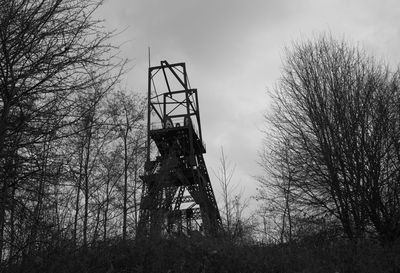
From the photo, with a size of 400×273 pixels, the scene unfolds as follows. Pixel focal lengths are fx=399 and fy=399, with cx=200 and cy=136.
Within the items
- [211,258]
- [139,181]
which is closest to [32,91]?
[211,258]

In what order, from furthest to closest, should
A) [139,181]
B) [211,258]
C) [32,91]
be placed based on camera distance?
[139,181] → [211,258] → [32,91]

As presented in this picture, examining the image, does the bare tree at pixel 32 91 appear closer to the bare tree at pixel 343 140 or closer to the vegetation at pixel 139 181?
the vegetation at pixel 139 181

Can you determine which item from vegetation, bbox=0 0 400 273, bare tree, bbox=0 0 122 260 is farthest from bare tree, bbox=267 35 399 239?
bare tree, bbox=0 0 122 260

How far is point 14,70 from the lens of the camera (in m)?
4.30

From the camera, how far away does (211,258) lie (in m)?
7.62

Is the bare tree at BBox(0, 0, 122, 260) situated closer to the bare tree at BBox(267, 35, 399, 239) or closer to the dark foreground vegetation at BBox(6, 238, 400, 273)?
the dark foreground vegetation at BBox(6, 238, 400, 273)

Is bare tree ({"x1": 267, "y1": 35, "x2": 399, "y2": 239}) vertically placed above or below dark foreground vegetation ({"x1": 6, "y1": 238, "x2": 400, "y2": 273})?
above

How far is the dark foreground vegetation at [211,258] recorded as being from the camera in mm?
6898

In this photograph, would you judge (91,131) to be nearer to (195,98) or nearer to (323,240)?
(323,240)

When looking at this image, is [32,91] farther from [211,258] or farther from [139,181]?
[139,181]

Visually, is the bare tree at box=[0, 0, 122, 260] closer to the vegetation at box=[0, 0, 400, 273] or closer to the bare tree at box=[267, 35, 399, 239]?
the vegetation at box=[0, 0, 400, 273]

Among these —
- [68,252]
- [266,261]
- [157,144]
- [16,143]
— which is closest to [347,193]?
[266,261]

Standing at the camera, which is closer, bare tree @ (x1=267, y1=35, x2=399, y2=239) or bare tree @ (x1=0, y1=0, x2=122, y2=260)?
bare tree @ (x1=0, y1=0, x2=122, y2=260)

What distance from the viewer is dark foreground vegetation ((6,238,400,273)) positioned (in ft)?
22.6
